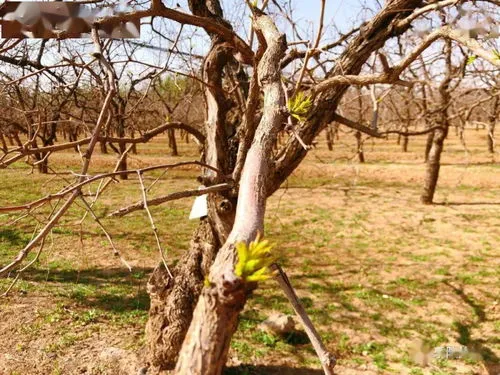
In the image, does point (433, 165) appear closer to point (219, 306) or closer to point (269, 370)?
point (269, 370)

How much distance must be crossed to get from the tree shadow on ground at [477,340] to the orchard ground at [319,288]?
0.9 inches

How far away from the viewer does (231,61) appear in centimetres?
360

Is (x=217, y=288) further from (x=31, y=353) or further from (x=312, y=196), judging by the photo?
(x=312, y=196)

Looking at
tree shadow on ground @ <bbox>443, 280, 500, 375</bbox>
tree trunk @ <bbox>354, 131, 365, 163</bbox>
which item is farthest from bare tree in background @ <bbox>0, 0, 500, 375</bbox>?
tree shadow on ground @ <bbox>443, 280, 500, 375</bbox>

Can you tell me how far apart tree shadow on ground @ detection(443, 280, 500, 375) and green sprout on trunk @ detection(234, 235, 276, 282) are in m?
4.24

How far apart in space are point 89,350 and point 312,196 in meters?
8.58

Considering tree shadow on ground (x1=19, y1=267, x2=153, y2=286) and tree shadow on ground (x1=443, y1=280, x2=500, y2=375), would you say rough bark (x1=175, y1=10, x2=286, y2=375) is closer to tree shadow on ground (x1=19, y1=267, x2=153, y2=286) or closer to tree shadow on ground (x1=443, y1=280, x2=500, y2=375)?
tree shadow on ground (x1=443, y1=280, x2=500, y2=375)

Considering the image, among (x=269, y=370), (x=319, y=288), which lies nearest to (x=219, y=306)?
(x=269, y=370)

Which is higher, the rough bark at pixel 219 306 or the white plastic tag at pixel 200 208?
the rough bark at pixel 219 306

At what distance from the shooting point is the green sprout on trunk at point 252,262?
27.5 inches

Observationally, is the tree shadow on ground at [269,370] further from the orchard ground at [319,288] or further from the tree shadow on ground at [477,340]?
the tree shadow on ground at [477,340]

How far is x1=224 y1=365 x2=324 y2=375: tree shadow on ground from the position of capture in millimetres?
3879

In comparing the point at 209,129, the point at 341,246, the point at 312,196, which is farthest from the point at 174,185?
the point at 209,129

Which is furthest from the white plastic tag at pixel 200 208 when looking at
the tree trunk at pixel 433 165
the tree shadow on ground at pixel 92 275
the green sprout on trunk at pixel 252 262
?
the tree trunk at pixel 433 165
